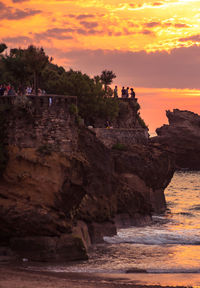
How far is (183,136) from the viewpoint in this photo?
172750mm

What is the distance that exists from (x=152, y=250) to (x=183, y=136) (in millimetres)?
125082

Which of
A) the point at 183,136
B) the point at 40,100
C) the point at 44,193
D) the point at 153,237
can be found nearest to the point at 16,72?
the point at 40,100

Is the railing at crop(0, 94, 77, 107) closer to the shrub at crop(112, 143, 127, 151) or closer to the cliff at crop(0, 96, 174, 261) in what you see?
the cliff at crop(0, 96, 174, 261)

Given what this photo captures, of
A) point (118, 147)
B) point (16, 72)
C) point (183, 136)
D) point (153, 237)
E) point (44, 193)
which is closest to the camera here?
point (44, 193)

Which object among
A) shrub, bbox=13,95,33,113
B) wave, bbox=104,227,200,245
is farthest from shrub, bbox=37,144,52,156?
wave, bbox=104,227,200,245

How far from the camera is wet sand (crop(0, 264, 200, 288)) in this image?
115ft

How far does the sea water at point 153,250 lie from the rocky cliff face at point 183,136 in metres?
96.3

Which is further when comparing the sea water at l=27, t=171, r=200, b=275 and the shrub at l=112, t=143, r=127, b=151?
the shrub at l=112, t=143, r=127, b=151

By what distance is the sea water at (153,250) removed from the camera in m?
41.8

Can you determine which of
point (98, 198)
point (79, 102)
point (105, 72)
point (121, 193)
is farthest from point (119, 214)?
point (105, 72)

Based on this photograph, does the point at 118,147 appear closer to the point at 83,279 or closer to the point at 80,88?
the point at 80,88

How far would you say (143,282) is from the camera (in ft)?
125

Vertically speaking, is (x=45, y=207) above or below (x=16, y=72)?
below

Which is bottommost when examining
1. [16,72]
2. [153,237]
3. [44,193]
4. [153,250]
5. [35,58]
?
[153,250]
